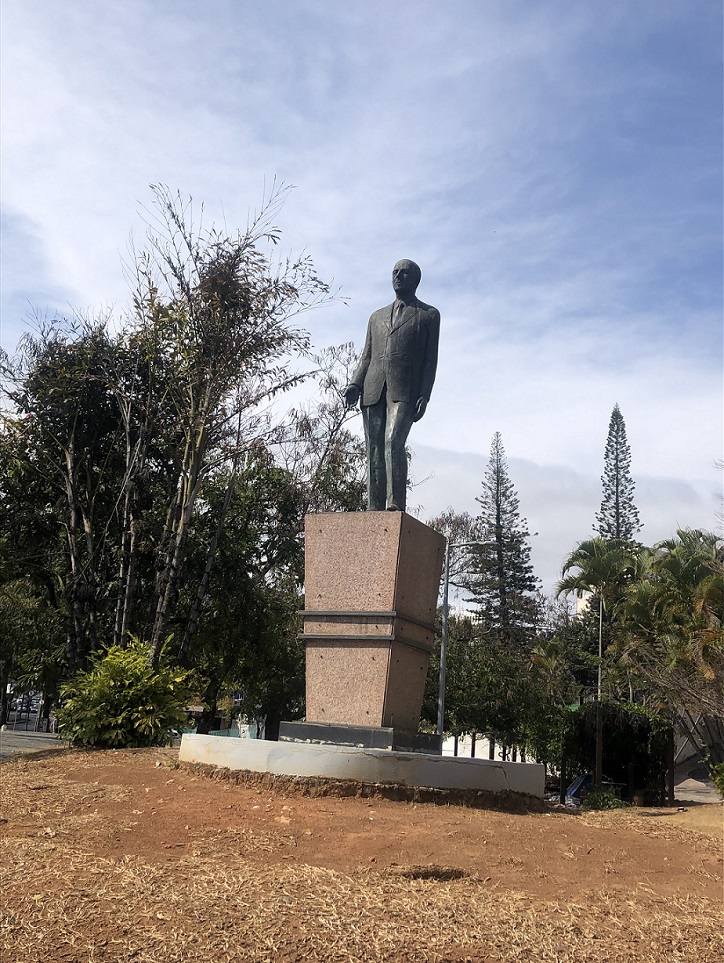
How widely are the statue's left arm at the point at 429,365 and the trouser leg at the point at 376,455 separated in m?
0.39

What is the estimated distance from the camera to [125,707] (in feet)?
31.8

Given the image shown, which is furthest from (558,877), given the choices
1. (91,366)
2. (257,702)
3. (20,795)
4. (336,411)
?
(257,702)

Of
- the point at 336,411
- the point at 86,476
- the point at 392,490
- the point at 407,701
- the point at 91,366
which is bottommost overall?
the point at 407,701

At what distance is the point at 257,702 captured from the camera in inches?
966

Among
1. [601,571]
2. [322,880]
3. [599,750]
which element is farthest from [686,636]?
[322,880]

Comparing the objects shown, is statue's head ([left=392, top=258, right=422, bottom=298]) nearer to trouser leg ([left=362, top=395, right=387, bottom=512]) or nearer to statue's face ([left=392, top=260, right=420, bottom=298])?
statue's face ([left=392, top=260, right=420, bottom=298])

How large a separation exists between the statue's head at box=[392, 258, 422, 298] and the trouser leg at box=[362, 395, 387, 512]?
3.89ft

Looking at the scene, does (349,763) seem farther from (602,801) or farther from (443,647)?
(443,647)

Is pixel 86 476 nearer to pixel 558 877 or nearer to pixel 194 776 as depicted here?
pixel 194 776

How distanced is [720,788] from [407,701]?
8241mm

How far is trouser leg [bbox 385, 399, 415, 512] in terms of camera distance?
8.92m

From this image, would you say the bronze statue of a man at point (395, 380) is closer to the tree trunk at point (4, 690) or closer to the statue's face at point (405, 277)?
the statue's face at point (405, 277)

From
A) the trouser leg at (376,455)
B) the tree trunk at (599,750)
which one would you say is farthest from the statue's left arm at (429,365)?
the tree trunk at (599,750)

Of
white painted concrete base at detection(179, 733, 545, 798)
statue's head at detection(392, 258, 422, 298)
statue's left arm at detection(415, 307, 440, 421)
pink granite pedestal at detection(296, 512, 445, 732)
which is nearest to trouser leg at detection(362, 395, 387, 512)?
statue's left arm at detection(415, 307, 440, 421)
